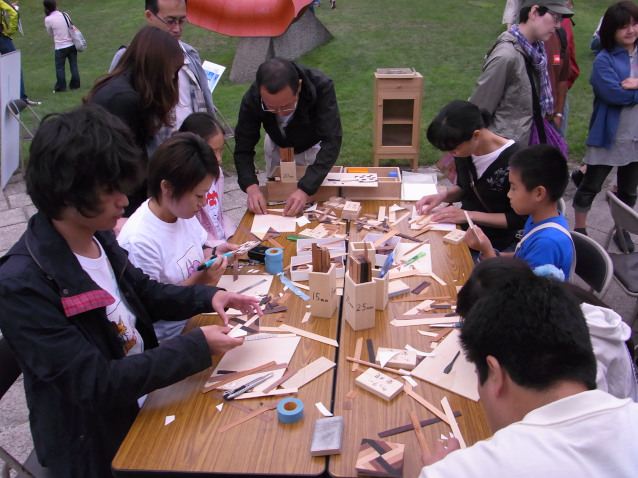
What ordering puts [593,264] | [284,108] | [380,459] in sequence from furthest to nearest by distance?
1. [284,108]
2. [593,264]
3. [380,459]

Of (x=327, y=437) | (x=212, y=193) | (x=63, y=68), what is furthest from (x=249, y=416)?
(x=63, y=68)

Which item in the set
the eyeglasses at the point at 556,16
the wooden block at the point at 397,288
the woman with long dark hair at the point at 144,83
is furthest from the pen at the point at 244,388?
the eyeglasses at the point at 556,16

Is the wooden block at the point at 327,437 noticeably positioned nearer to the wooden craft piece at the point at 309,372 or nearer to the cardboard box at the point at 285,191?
the wooden craft piece at the point at 309,372

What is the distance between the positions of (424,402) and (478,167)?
197 cm

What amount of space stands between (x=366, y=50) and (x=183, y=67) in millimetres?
9202

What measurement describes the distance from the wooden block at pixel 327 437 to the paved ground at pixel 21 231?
206 cm

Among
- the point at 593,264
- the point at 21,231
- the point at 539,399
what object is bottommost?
the point at 21,231

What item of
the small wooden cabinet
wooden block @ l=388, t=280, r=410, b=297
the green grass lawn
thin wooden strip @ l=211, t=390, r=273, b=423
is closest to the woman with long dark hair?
wooden block @ l=388, t=280, r=410, b=297

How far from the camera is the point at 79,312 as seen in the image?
1.64 meters

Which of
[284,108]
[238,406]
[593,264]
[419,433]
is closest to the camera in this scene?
[419,433]

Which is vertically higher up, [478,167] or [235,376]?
[478,167]

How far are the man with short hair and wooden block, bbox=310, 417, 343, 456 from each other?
0.92 feet

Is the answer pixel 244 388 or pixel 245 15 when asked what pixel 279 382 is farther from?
pixel 245 15

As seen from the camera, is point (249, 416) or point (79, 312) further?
point (249, 416)
